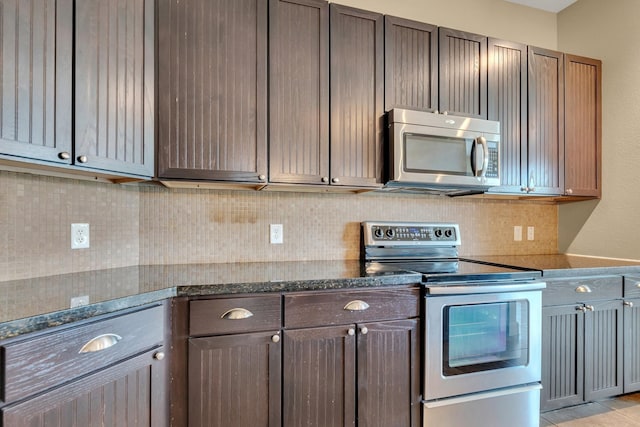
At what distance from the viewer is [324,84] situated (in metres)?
1.85

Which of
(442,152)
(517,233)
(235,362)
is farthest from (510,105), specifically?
(235,362)

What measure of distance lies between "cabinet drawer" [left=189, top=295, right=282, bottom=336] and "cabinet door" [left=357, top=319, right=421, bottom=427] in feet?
1.41

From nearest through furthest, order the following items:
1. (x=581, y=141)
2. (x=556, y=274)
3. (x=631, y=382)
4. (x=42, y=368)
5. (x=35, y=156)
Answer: (x=42, y=368) < (x=35, y=156) < (x=556, y=274) < (x=631, y=382) < (x=581, y=141)

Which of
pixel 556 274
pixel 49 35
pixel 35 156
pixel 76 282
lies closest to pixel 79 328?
pixel 76 282

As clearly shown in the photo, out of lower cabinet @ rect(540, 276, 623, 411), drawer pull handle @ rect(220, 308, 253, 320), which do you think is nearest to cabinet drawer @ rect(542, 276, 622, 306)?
lower cabinet @ rect(540, 276, 623, 411)

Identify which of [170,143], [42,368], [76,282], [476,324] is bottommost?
[476,324]

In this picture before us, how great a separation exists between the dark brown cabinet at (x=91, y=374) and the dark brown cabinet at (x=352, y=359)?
20.7 inches

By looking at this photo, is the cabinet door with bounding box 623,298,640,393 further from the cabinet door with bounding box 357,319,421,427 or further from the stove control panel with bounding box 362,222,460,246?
the cabinet door with bounding box 357,319,421,427

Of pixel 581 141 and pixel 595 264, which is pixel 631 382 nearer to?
pixel 595 264

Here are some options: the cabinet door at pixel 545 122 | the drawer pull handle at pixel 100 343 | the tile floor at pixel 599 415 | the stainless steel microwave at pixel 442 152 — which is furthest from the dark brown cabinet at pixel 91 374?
the cabinet door at pixel 545 122

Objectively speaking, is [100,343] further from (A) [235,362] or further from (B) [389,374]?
(B) [389,374]

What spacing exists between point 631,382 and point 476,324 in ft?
4.39

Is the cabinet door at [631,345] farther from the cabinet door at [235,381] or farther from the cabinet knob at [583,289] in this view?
the cabinet door at [235,381]

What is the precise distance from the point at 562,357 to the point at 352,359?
137 cm
